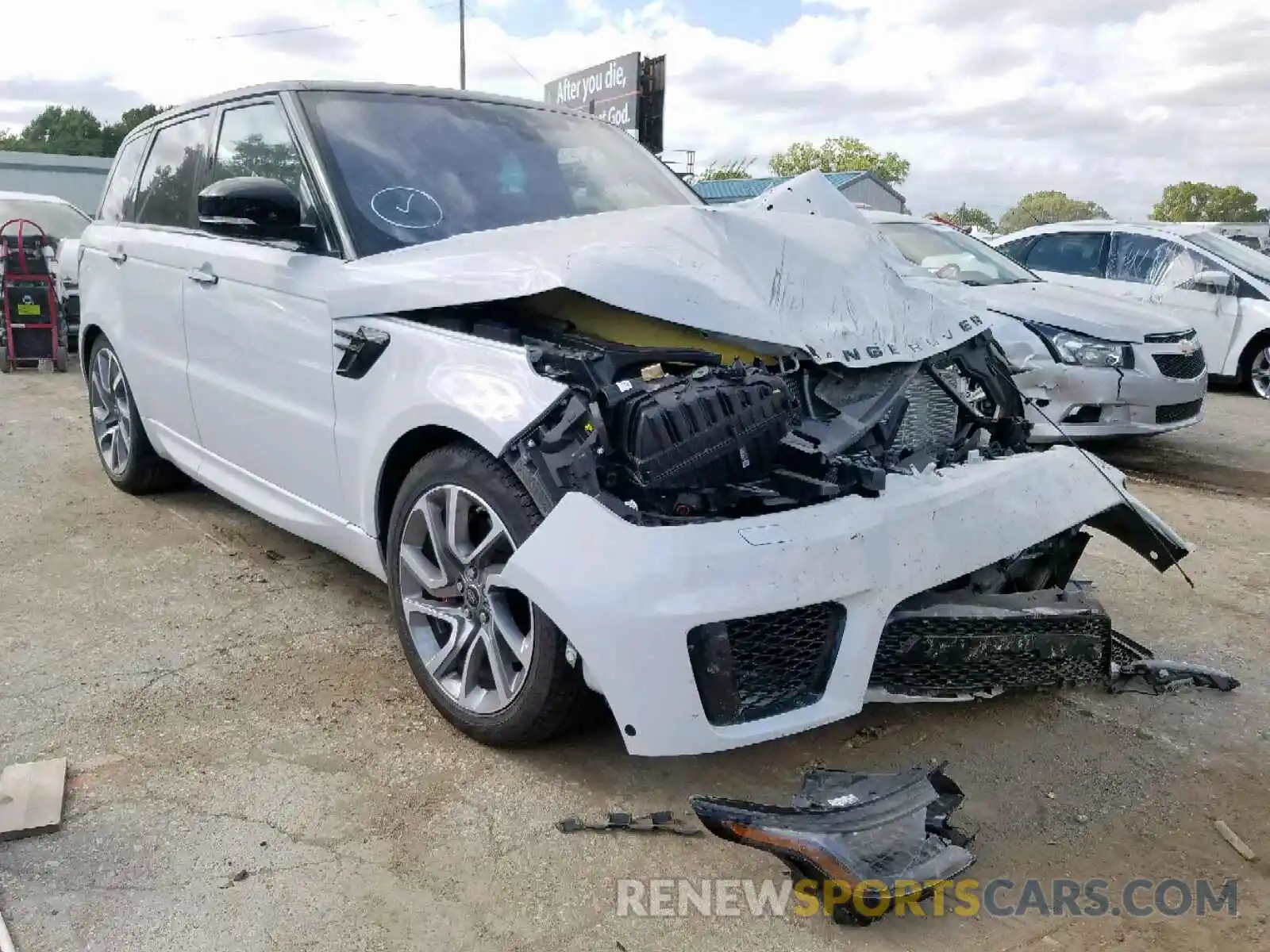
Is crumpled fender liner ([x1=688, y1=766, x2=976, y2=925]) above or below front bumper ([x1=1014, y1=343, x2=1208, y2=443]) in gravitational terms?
below

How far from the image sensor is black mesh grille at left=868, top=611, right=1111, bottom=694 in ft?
8.30

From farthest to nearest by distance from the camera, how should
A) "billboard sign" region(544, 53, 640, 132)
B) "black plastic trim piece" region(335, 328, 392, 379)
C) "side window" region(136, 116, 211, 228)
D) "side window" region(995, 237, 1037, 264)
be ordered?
"billboard sign" region(544, 53, 640, 132) → "side window" region(995, 237, 1037, 264) → "side window" region(136, 116, 211, 228) → "black plastic trim piece" region(335, 328, 392, 379)

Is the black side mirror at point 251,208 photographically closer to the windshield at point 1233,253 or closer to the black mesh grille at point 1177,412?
the black mesh grille at point 1177,412

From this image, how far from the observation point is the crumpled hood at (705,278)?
276cm

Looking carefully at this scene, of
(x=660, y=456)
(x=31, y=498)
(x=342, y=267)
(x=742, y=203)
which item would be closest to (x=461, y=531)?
(x=660, y=456)

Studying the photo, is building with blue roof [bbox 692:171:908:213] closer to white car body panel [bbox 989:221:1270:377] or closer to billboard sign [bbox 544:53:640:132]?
billboard sign [bbox 544:53:640:132]

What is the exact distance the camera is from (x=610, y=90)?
23.0 meters

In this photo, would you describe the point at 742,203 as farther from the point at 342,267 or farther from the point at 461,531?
the point at 461,531

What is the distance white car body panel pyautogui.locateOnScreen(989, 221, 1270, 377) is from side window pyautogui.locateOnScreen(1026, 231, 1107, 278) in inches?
2.3

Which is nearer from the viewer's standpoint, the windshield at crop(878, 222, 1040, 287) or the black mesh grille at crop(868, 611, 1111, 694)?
the black mesh grille at crop(868, 611, 1111, 694)

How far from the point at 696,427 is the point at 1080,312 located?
16.6 ft

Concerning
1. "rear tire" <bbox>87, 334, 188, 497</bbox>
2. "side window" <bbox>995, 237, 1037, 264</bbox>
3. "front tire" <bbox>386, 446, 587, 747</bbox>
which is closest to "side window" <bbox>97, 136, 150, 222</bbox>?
"rear tire" <bbox>87, 334, 188, 497</bbox>

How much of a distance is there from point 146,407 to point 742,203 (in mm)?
2838

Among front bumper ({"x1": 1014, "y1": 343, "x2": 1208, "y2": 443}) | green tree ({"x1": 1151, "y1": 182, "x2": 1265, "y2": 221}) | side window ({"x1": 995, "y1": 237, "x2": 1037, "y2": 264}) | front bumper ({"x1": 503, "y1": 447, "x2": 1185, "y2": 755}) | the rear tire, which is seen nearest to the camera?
front bumper ({"x1": 503, "y1": 447, "x2": 1185, "y2": 755})
